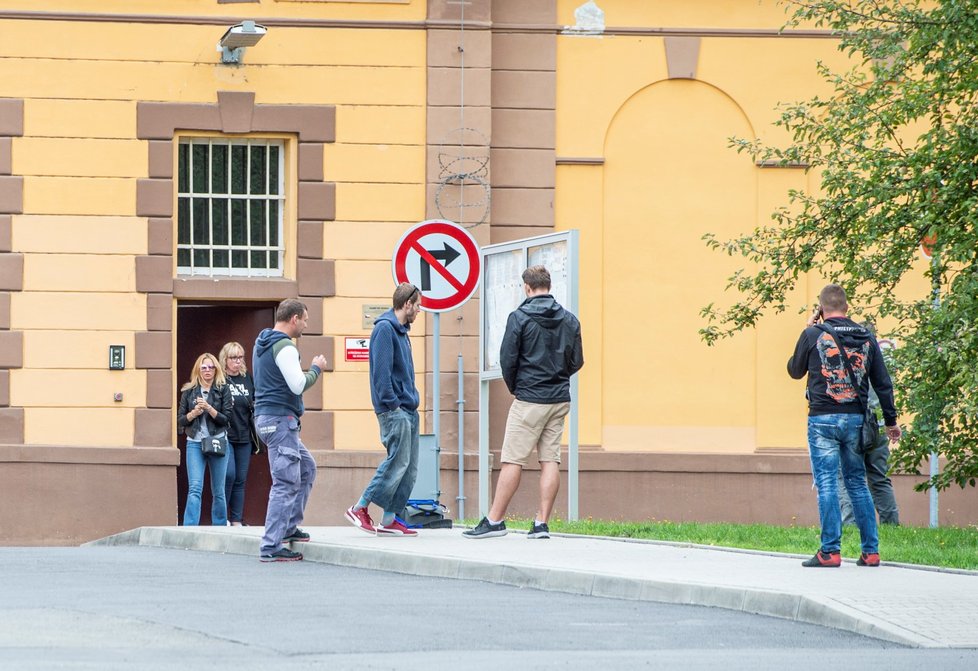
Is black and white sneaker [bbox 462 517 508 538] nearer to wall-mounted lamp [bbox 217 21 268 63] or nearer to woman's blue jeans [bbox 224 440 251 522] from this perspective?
woman's blue jeans [bbox 224 440 251 522]

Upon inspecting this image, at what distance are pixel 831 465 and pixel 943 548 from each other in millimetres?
2047

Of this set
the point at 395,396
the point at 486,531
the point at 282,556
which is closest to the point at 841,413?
the point at 486,531

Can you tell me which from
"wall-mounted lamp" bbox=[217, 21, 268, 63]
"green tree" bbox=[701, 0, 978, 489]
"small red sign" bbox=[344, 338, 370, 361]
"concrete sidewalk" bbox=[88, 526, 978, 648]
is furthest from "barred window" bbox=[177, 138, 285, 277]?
"concrete sidewalk" bbox=[88, 526, 978, 648]

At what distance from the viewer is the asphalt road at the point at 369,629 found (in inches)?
303

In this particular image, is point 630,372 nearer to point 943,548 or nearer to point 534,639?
point 943,548

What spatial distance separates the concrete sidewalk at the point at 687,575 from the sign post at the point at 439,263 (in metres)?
1.90

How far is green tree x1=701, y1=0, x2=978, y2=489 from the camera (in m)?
14.2

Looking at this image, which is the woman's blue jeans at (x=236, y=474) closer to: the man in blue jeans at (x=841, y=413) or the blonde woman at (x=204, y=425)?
the blonde woman at (x=204, y=425)

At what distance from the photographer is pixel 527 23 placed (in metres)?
19.7

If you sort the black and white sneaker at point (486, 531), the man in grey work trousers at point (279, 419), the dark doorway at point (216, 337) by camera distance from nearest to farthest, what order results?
the man in grey work trousers at point (279, 419)
the black and white sneaker at point (486, 531)
the dark doorway at point (216, 337)

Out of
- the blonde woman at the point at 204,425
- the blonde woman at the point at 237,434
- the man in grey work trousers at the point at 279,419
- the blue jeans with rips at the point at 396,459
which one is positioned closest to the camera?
the man in grey work trousers at the point at 279,419

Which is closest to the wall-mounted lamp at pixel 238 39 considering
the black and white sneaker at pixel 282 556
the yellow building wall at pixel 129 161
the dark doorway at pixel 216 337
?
the yellow building wall at pixel 129 161

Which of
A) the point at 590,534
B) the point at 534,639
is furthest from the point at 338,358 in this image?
the point at 534,639

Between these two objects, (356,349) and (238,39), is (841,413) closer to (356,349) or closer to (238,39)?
(356,349)
